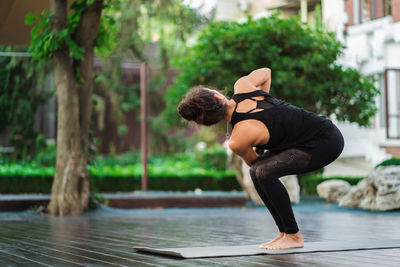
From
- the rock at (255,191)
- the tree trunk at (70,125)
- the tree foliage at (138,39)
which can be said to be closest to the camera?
the tree trunk at (70,125)

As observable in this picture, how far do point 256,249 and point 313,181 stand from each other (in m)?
10.4

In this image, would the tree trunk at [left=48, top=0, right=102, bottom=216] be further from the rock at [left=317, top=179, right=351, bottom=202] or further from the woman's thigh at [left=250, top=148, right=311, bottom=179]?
the woman's thigh at [left=250, top=148, right=311, bottom=179]

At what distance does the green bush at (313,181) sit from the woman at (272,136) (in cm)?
1013

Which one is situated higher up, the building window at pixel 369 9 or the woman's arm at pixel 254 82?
the building window at pixel 369 9

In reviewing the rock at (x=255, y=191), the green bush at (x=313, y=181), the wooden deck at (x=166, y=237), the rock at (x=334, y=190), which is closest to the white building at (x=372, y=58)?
the green bush at (x=313, y=181)

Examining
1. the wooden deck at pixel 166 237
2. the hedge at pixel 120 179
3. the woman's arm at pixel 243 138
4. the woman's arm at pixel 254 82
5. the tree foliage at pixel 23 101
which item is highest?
the tree foliage at pixel 23 101

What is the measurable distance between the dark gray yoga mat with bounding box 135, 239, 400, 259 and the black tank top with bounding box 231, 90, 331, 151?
74 centimetres

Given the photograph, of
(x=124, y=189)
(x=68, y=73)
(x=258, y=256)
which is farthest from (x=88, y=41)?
(x=258, y=256)

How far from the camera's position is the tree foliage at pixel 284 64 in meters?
12.9

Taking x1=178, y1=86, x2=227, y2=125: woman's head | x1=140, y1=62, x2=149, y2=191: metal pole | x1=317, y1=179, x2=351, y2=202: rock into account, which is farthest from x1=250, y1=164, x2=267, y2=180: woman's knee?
x1=140, y1=62, x2=149, y2=191: metal pole

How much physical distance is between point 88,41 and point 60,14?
22.0 inches

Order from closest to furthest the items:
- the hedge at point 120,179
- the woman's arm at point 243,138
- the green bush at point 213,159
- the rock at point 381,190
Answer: the woman's arm at point 243,138 < the rock at point 381,190 < the hedge at point 120,179 < the green bush at point 213,159

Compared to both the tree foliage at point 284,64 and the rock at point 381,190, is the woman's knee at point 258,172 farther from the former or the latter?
the tree foliage at point 284,64

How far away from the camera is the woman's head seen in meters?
4.75
